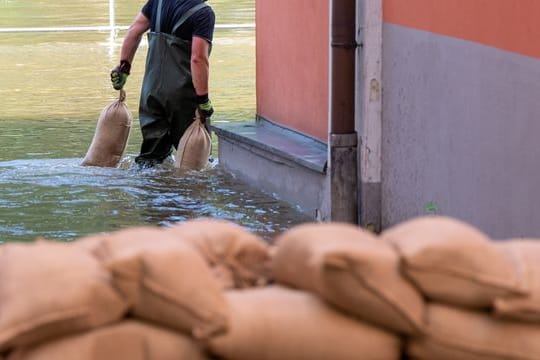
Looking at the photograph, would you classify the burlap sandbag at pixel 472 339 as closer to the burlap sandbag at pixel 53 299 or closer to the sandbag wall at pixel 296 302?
the sandbag wall at pixel 296 302

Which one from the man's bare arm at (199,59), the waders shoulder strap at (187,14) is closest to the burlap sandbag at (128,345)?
the man's bare arm at (199,59)

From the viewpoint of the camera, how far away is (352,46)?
25.1ft

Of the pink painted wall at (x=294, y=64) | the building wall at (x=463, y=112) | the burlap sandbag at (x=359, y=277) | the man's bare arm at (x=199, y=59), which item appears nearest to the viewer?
the burlap sandbag at (x=359, y=277)

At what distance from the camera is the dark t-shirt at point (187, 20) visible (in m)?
9.38

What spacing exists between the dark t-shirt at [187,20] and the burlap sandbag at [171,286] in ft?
21.9

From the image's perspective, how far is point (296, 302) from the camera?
114 inches

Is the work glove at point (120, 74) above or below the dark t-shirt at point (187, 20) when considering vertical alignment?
below

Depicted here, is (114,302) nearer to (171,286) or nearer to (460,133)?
(171,286)

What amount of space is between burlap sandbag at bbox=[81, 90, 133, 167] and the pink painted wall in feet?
3.90

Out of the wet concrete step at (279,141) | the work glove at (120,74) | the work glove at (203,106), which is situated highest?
the work glove at (120,74)

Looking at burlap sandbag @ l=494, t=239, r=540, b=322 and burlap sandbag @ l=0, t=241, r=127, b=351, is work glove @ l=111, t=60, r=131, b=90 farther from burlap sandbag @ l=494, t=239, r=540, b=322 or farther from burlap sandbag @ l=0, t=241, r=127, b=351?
burlap sandbag @ l=494, t=239, r=540, b=322

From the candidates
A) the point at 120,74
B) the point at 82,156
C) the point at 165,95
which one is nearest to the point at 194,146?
the point at 165,95

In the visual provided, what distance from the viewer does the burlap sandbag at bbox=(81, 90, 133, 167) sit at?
31.9 ft

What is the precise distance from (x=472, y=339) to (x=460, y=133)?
12.9 feet
